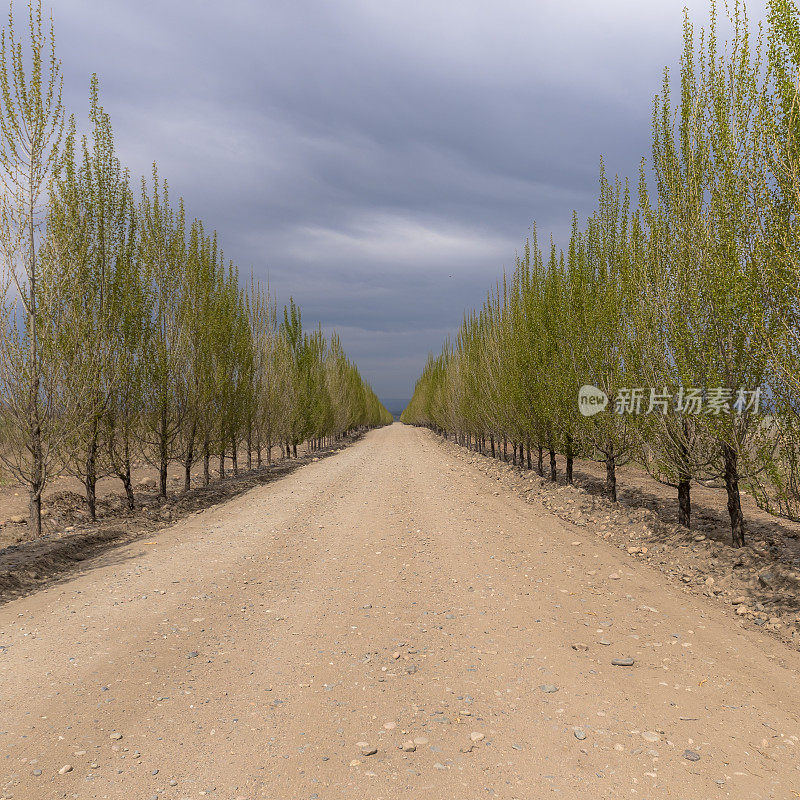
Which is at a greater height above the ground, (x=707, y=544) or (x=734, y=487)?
(x=734, y=487)

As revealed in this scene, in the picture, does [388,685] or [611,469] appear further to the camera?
[611,469]

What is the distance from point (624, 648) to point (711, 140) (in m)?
7.10

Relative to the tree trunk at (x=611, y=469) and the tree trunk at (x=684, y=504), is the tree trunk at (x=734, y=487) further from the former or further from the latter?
the tree trunk at (x=611, y=469)

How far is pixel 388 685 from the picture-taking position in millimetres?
3732

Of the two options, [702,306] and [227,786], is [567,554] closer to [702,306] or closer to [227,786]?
[702,306]

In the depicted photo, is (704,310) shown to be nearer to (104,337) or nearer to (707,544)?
(707,544)

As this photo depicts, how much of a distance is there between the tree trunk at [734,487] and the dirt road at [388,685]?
162 centimetres

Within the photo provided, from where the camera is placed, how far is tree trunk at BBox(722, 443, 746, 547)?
6707 millimetres

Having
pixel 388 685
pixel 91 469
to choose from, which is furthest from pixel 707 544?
pixel 91 469

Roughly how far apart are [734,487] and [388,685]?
5.83 meters

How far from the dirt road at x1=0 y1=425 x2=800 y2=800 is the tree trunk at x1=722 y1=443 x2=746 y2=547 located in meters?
1.62

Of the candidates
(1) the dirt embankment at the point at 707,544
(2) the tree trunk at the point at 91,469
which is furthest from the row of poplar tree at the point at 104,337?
(1) the dirt embankment at the point at 707,544

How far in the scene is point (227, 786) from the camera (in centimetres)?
268

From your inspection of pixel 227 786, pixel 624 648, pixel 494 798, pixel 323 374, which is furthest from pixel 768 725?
pixel 323 374
